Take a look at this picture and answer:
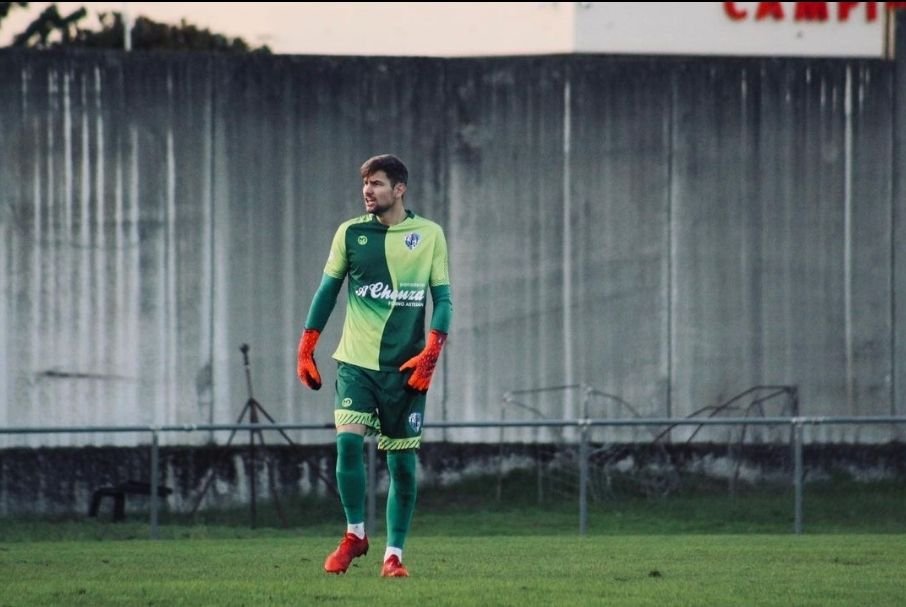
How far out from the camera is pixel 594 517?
20031 mm

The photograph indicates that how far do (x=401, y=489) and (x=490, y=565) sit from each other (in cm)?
96

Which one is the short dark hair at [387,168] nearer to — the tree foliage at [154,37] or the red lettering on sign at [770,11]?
the tree foliage at [154,37]

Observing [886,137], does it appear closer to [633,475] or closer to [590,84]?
[590,84]

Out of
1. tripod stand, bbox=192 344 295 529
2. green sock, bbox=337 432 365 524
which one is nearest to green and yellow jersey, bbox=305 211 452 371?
green sock, bbox=337 432 365 524

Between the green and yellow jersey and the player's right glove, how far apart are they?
15 centimetres

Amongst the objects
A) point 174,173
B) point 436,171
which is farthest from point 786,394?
point 174,173

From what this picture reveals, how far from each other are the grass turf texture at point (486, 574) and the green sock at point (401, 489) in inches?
11.9

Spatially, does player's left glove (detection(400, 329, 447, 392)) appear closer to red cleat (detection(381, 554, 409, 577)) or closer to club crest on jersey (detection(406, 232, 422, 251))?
club crest on jersey (detection(406, 232, 422, 251))

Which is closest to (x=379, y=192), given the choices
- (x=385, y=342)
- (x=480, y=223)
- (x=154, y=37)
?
(x=385, y=342)

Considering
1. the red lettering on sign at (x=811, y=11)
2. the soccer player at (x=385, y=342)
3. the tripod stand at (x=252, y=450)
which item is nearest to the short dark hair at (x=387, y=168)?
the soccer player at (x=385, y=342)

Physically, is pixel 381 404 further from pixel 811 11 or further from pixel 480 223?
pixel 811 11

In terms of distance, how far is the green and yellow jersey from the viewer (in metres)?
10.5

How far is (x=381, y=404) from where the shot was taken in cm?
1055

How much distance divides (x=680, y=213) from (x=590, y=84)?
6.14ft
